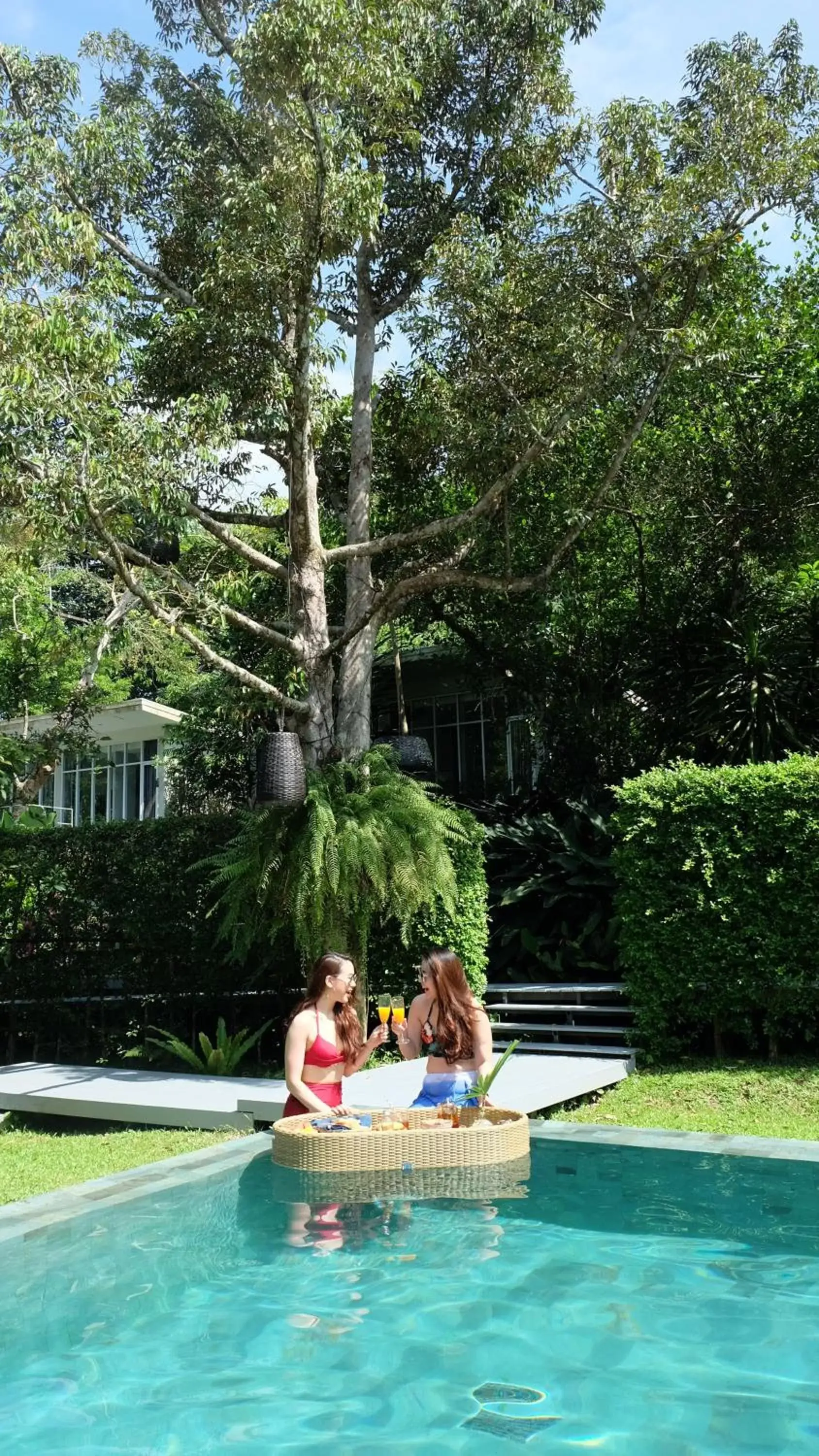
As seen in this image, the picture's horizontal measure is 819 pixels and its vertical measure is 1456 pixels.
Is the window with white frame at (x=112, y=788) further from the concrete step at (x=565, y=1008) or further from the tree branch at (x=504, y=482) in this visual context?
the concrete step at (x=565, y=1008)

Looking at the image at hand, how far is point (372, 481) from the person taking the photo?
16000 millimetres

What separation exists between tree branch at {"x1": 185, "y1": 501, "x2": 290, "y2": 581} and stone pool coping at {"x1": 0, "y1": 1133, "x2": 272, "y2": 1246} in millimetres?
6581

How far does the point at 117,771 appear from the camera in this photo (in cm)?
2688

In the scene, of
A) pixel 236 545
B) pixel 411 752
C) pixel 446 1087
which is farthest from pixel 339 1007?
pixel 236 545

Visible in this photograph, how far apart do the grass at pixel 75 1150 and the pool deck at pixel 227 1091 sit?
11 centimetres

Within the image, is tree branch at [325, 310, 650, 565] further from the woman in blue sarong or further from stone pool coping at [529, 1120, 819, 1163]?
stone pool coping at [529, 1120, 819, 1163]

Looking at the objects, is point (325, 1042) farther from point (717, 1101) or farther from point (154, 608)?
point (154, 608)

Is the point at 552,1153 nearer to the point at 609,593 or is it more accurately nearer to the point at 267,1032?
the point at 267,1032

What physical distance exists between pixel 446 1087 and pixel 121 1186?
1.93 m

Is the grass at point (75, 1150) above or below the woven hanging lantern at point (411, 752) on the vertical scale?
below

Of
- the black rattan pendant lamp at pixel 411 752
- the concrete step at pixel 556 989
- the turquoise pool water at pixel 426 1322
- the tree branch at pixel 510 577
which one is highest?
the tree branch at pixel 510 577

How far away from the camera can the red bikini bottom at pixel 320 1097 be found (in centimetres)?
666

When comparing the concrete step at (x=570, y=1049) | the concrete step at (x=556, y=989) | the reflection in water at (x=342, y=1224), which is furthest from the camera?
the concrete step at (x=556, y=989)

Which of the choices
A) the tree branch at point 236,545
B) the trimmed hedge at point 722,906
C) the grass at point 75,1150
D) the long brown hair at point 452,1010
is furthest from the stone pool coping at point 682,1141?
the tree branch at point 236,545
